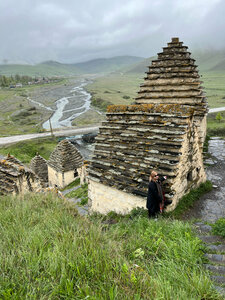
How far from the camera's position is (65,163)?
19.5 metres

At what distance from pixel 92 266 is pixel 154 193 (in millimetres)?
3407

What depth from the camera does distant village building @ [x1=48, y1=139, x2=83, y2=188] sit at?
19.4 m

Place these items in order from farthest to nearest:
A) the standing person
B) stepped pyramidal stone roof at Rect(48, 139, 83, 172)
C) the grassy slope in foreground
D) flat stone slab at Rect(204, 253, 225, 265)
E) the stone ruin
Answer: stepped pyramidal stone roof at Rect(48, 139, 83, 172)
the stone ruin
the standing person
flat stone slab at Rect(204, 253, 225, 265)
the grassy slope in foreground

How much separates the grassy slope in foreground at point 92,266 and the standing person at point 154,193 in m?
1.65

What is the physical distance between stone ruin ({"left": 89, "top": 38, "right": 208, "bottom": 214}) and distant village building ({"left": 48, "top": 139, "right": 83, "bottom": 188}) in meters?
11.3

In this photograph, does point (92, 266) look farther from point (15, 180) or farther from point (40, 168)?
point (40, 168)

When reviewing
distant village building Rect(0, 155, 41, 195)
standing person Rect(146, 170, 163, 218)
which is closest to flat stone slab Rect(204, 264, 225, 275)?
standing person Rect(146, 170, 163, 218)

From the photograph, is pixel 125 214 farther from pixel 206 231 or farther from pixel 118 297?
pixel 118 297

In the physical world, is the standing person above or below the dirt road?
above

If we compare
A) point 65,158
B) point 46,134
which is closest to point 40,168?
point 65,158

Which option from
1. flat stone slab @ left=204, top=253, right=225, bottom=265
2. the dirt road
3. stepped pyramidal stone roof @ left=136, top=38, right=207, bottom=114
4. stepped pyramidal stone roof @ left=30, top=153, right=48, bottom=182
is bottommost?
the dirt road

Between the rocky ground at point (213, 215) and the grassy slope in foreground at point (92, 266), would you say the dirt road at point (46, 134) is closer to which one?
the rocky ground at point (213, 215)

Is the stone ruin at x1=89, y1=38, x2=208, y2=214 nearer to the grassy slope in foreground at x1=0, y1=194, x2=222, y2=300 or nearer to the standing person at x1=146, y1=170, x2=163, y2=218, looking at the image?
the standing person at x1=146, y1=170, x2=163, y2=218

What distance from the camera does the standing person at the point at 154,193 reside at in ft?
19.3
